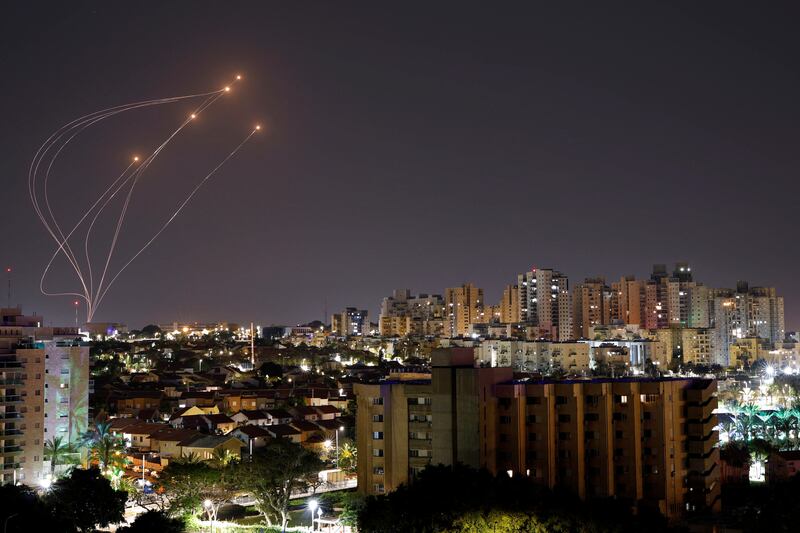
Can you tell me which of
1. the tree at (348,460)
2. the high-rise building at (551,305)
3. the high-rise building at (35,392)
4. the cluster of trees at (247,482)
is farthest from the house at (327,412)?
the high-rise building at (551,305)

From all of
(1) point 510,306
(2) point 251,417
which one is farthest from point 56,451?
(1) point 510,306

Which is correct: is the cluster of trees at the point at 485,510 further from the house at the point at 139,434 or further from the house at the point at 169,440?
the house at the point at 139,434

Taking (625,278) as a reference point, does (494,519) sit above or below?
below

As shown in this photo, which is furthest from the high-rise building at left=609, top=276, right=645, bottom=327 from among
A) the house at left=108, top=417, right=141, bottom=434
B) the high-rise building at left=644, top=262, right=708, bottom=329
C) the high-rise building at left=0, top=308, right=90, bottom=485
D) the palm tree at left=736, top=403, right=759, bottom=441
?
the high-rise building at left=0, top=308, right=90, bottom=485

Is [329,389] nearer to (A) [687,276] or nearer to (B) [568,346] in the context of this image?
(B) [568,346]

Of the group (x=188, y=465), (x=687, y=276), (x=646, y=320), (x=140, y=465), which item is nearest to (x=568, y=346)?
(x=646, y=320)

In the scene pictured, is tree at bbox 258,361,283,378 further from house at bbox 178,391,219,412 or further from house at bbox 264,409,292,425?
house at bbox 264,409,292,425
